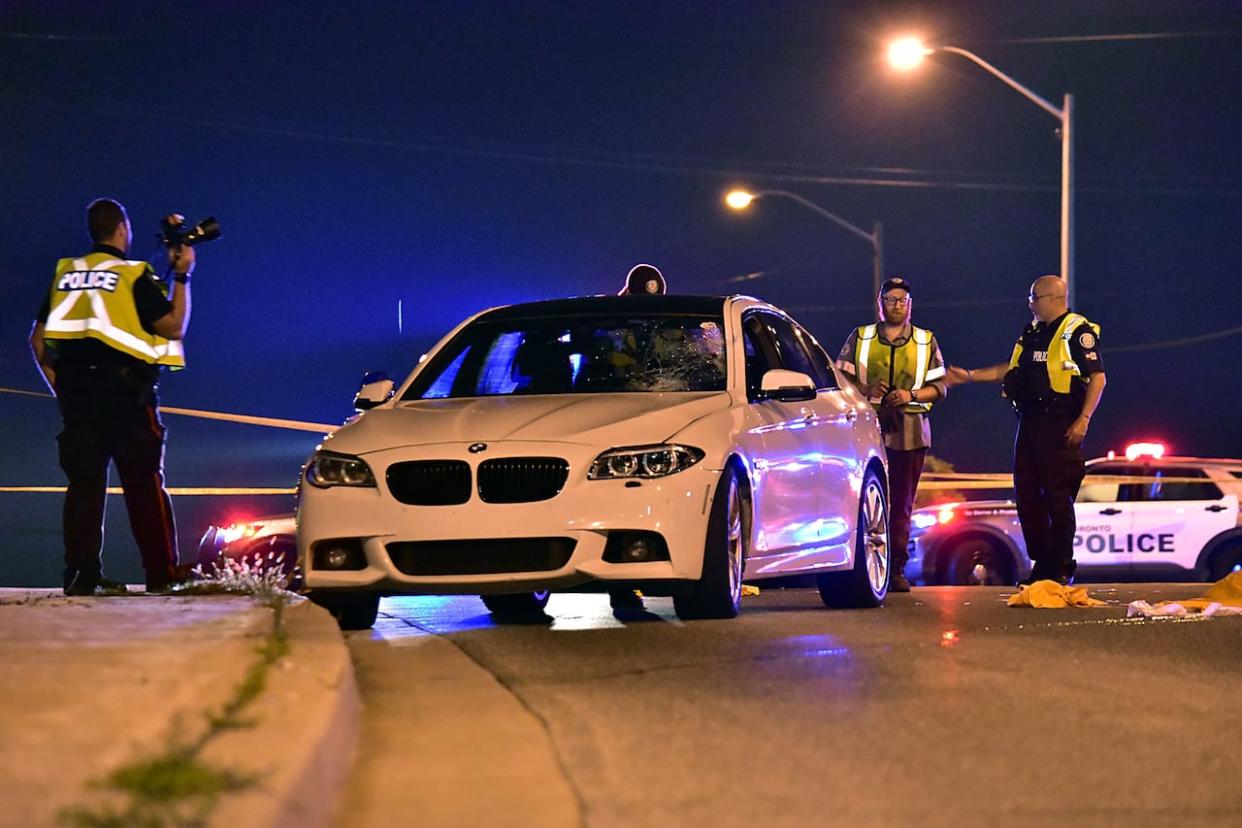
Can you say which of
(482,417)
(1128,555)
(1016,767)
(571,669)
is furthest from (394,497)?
(1128,555)

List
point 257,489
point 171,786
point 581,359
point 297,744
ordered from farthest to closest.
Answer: point 257,489 → point 581,359 → point 297,744 → point 171,786

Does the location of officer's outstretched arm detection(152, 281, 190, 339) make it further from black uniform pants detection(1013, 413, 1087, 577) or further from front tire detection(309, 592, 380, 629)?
black uniform pants detection(1013, 413, 1087, 577)

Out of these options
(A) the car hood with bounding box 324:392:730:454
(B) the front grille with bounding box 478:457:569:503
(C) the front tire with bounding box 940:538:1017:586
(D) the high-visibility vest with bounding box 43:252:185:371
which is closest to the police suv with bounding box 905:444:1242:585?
(C) the front tire with bounding box 940:538:1017:586

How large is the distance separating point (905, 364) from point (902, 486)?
0.80 meters

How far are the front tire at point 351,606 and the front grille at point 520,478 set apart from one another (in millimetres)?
788

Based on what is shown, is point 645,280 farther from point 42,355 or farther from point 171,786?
point 171,786

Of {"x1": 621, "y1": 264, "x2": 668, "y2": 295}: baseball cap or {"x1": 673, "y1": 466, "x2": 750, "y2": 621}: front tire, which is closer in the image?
{"x1": 673, "y1": 466, "x2": 750, "y2": 621}: front tire

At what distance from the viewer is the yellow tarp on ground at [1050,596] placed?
38.3 feet

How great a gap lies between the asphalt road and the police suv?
9668mm

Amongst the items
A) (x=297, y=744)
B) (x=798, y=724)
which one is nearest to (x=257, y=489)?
(x=798, y=724)

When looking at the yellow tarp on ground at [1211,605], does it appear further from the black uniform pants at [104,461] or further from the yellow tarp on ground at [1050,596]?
the black uniform pants at [104,461]

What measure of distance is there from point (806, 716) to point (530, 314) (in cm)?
467

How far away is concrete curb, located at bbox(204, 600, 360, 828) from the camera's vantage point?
4.52 m

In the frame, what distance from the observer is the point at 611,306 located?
1102cm
